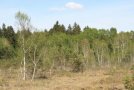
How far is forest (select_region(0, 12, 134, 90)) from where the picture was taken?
38.1m

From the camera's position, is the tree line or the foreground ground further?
the tree line

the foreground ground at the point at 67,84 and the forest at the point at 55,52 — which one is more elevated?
the forest at the point at 55,52

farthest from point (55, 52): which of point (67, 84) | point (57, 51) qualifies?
point (67, 84)

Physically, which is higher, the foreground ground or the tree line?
the tree line

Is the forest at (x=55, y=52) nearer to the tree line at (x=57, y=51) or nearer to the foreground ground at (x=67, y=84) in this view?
the tree line at (x=57, y=51)

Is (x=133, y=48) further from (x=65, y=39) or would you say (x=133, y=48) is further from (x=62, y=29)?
(x=62, y=29)

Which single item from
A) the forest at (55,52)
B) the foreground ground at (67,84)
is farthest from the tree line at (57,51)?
the foreground ground at (67,84)

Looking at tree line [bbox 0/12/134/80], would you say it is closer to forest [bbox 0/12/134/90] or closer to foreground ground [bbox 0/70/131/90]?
forest [bbox 0/12/134/90]

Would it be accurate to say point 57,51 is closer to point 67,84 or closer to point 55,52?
point 55,52

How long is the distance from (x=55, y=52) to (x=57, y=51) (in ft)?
8.15

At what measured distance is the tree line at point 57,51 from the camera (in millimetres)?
38125

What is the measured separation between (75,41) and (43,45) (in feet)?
130

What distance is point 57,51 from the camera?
56031 millimetres

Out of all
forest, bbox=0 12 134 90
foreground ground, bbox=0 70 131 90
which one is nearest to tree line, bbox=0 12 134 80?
forest, bbox=0 12 134 90
